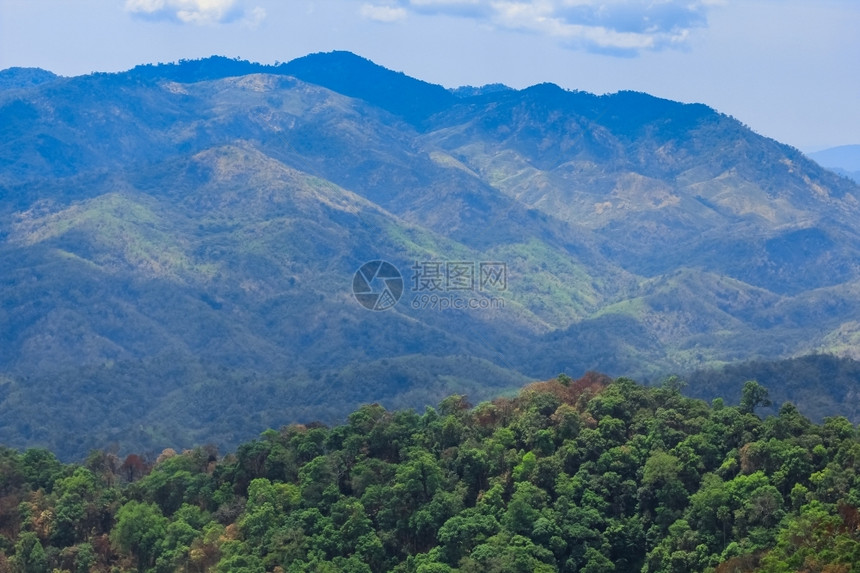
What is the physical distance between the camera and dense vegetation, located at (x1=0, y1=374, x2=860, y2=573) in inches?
1576

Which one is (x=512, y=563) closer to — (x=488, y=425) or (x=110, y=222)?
(x=488, y=425)

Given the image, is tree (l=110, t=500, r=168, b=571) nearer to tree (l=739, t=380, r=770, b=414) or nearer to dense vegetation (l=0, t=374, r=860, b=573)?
dense vegetation (l=0, t=374, r=860, b=573)

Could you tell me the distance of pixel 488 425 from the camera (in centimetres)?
5231

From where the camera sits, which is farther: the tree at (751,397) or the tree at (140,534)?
the tree at (751,397)

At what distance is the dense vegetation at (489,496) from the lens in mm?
40031

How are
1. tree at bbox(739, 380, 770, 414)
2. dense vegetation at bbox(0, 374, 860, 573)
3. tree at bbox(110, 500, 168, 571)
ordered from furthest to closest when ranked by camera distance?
tree at bbox(739, 380, 770, 414)
tree at bbox(110, 500, 168, 571)
dense vegetation at bbox(0, 374, 860, 573)

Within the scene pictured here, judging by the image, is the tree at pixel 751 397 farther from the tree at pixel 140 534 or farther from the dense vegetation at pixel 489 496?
the tree at pixel 140 534

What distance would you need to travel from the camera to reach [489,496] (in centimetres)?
4472

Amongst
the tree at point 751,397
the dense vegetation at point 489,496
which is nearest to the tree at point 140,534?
the dense vegetation at point 489,496

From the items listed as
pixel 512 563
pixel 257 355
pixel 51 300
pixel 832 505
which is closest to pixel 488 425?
pixel 512 563

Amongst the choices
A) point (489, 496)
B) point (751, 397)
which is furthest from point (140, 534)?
point (751, 397)

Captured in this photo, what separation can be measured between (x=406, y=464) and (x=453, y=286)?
12697cm

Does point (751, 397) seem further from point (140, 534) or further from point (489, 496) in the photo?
point (140, 534)

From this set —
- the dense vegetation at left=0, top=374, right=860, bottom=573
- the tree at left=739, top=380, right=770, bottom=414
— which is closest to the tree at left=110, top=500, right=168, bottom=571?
the dense vegetation at left=0, top=374, right=860, bottom=573
